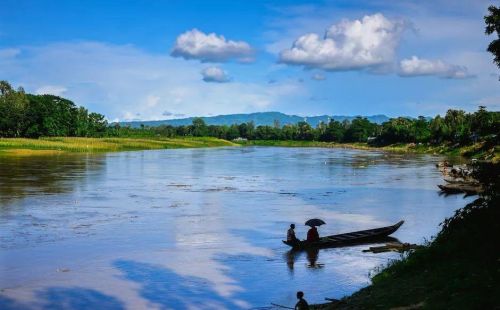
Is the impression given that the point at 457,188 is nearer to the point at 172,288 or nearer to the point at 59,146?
the point at 172,288

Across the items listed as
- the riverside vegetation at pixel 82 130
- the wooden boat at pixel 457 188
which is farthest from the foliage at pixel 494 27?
the riverside vegetation at pixel 82 130

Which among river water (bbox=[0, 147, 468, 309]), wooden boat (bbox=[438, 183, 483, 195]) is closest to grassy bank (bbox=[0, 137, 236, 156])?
river water (bbox=[0, 147, 468, 309])

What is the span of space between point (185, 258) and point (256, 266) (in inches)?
164

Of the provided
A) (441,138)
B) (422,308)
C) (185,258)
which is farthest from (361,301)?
(441,138)

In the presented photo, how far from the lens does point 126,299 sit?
2186 cm

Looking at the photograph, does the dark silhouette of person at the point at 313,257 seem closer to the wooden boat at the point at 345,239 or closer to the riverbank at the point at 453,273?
the wooden boat at the point at 345,239

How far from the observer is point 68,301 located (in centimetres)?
2156

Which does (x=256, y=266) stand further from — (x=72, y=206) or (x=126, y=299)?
(x=72, y=206)

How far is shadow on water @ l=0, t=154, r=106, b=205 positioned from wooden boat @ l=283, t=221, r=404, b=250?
2994cm

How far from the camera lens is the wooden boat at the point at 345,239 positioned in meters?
29.8

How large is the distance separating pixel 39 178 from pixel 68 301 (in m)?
49.8

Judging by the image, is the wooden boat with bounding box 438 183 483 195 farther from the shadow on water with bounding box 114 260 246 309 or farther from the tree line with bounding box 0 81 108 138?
the tree line with bounding box 0 81 108 138

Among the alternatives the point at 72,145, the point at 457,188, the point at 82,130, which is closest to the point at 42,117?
the point at 82,130

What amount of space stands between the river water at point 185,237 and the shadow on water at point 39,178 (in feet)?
0.90
